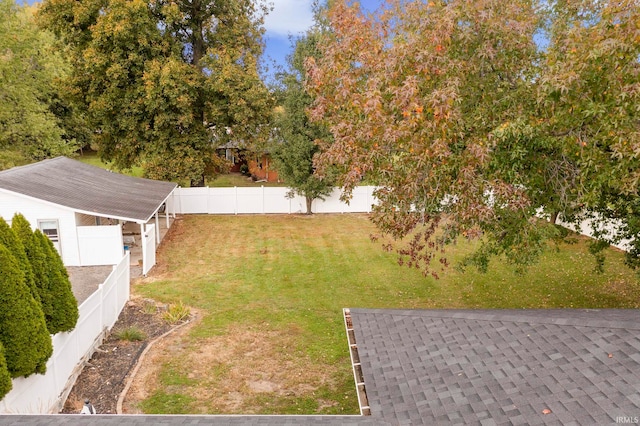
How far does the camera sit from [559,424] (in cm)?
466

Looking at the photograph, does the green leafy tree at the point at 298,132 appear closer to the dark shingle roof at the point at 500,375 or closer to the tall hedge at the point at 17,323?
the tall hedge at the point at 17,323

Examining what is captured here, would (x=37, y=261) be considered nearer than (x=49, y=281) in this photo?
Yes

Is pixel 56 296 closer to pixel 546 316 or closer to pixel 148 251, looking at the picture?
pixel 148 251

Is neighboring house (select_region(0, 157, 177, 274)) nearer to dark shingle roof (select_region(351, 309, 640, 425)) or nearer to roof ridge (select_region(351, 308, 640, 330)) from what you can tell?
roof ridge (select_region(351, 308, 640, 330))

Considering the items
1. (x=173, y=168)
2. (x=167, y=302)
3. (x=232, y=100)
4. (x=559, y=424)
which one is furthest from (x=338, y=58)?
(x=173, y=168)

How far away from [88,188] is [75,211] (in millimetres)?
3492

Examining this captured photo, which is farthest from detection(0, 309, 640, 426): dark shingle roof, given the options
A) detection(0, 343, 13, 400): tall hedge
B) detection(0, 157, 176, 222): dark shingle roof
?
detection(0, 157, 176, 222): dark shingle roof

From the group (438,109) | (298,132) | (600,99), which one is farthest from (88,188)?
(600,99)

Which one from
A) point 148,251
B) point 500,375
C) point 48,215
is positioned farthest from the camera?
point 148,251

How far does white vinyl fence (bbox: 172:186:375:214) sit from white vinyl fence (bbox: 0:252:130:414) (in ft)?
49.3

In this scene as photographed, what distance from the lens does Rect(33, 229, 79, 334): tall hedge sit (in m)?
8.98

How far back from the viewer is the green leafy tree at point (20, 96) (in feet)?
92.0

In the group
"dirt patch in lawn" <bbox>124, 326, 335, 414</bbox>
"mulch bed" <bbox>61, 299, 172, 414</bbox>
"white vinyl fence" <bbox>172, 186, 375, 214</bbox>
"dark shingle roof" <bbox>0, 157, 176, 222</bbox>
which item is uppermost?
"dark shingle roof" <bbox>0, 157, 176, 222</bbox>

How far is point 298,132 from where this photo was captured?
25812mm
